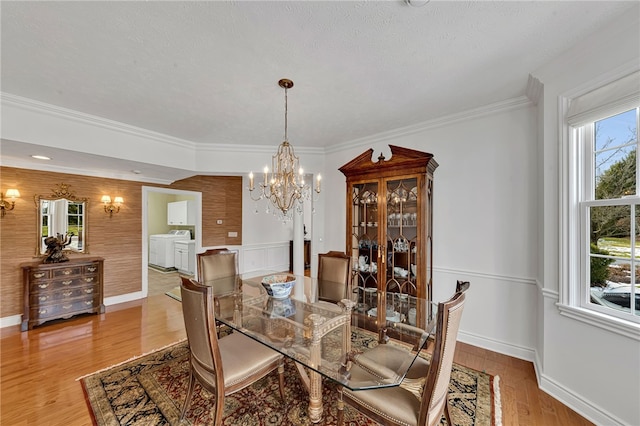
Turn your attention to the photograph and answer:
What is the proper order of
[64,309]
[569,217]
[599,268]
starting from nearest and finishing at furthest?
[599,268] → [569,217] → [64,309]

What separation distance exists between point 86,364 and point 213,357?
2053 millimetres

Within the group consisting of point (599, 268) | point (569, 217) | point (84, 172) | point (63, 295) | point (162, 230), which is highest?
point (84, 172)

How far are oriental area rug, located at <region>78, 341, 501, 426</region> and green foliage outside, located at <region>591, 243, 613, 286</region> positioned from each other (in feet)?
3.76

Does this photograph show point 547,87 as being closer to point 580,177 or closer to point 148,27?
point 580,177

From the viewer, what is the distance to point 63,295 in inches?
140

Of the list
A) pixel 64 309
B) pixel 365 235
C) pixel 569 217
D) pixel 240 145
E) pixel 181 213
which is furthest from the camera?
pixel 181 213

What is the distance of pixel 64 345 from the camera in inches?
113

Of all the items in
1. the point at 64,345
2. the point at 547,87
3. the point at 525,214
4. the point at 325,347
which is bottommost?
the point at 64,345

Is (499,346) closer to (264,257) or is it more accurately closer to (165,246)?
(264,257)

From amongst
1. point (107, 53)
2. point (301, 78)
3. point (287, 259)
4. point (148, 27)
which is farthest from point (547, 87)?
point (287, 259)

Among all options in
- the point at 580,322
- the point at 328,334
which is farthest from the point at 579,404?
the point at 328,334

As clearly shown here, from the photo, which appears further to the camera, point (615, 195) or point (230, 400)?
point (230, 400)

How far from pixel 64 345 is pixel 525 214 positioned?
5240mm

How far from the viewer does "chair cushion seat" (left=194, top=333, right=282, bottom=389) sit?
5.35 feet
